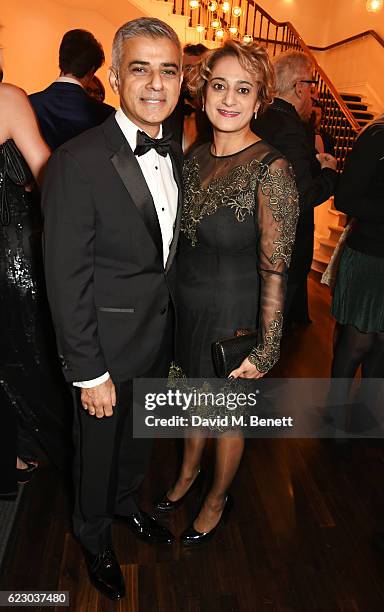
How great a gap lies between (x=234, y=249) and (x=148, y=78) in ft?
1.80

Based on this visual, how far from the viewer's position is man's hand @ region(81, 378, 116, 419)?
4.52 feet

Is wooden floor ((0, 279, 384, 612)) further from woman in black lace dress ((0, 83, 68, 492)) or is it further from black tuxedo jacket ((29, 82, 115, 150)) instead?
black tuxedo jacket ((29, 82, 115, 150))

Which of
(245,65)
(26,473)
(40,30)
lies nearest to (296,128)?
(245,65)

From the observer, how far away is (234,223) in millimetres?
1471

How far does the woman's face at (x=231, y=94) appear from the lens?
56.6 inches

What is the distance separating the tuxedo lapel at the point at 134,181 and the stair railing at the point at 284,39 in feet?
13.7

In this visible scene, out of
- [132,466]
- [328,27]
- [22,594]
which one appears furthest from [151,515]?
[328,27]

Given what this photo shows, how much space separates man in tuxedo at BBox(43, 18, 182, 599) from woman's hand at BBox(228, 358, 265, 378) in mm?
269

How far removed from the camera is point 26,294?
1.82 metres

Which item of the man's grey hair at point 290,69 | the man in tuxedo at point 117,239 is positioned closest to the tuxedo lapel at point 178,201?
the man in tuxedo at point 117,239

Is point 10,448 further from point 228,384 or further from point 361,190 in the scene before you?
point 361,190

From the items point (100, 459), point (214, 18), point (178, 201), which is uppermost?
point (214, 18)

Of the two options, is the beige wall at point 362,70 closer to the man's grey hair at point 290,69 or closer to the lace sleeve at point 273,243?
the man's grey hair at point 290,69

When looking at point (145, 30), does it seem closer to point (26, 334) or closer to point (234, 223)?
point (234, 223)
